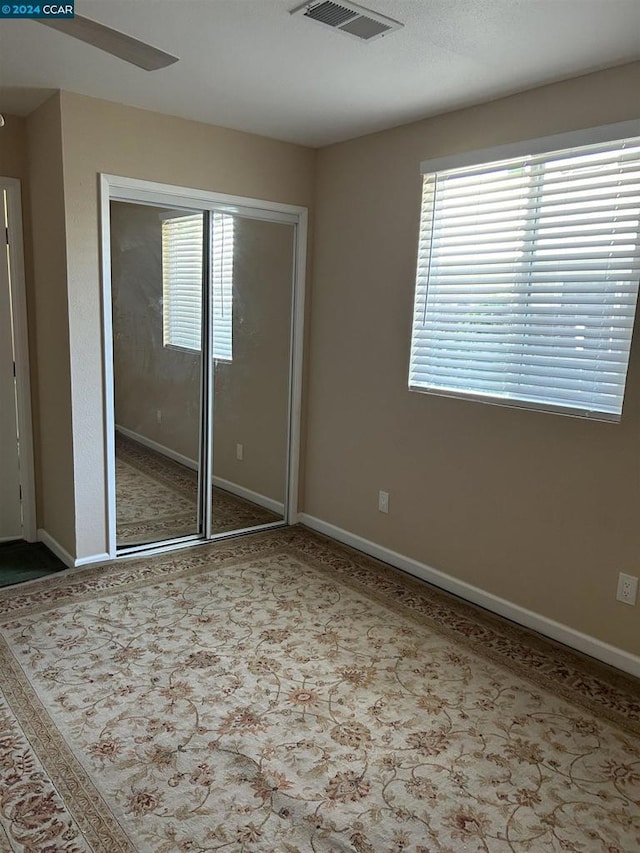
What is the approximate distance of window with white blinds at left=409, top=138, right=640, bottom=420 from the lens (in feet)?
8.79

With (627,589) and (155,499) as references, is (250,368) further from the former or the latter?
(627,589)

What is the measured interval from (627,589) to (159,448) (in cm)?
270

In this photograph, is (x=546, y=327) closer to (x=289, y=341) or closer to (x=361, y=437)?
(x=361, y=437)

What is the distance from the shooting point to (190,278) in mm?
3797

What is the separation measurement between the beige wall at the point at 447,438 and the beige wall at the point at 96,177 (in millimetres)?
721

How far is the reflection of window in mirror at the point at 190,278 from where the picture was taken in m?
3.71

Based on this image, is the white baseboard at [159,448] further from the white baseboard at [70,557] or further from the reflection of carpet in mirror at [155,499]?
the white baseboard at [70,557]

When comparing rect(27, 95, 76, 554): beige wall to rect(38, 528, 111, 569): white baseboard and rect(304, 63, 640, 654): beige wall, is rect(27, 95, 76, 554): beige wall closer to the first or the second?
rect(38, 528, 111, 569): white baseboard

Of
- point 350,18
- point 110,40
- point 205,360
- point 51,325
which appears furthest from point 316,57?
point 51,325

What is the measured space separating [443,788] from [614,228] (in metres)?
2.30

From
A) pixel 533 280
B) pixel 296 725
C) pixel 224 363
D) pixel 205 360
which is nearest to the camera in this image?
pixel 296 725

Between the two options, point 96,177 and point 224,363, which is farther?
point 224,363

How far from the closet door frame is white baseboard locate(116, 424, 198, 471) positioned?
76mm

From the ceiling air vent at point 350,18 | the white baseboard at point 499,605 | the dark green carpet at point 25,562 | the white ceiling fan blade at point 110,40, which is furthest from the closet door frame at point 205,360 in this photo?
the ceiling air vent at point 350,18
